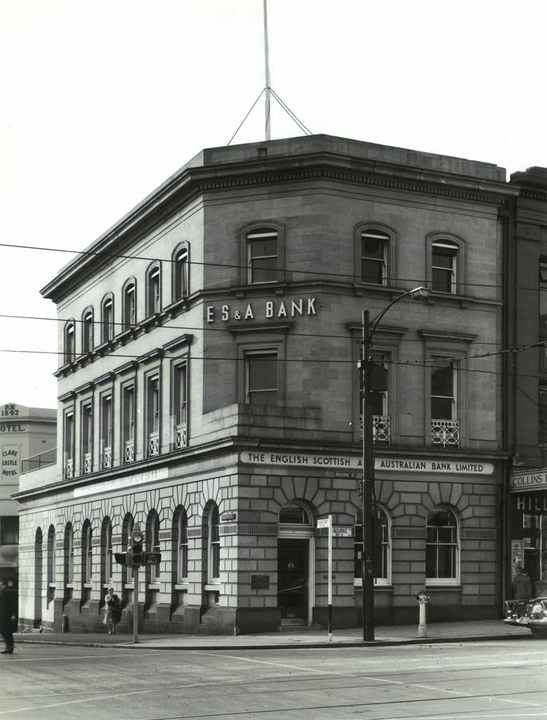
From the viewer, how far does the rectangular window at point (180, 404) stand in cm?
3959

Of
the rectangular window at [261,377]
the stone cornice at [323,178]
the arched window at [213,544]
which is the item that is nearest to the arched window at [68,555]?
the arched window at [213,544]

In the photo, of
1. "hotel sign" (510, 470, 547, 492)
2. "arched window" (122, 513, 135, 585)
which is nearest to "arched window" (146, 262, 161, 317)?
"arched window" (122, 513, 135, 585)

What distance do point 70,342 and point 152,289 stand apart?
37.1 feet

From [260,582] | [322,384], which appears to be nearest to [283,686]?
[260,582]

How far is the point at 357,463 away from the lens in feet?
119

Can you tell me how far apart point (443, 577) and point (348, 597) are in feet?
12.1

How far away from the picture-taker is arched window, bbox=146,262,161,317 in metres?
43.0

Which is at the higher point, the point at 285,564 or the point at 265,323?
the point at 265,323

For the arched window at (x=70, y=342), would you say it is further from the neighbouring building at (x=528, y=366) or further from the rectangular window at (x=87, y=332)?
the neighbouring building at (x=528, y=366)

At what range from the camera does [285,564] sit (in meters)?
35.3

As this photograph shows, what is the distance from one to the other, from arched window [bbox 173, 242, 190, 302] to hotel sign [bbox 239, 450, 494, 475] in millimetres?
7000

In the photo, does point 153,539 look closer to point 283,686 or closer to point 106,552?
point 106,552

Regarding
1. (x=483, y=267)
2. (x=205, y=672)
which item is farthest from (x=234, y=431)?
(x=205, y=672)

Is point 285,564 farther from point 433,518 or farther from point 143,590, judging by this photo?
point 143,590
